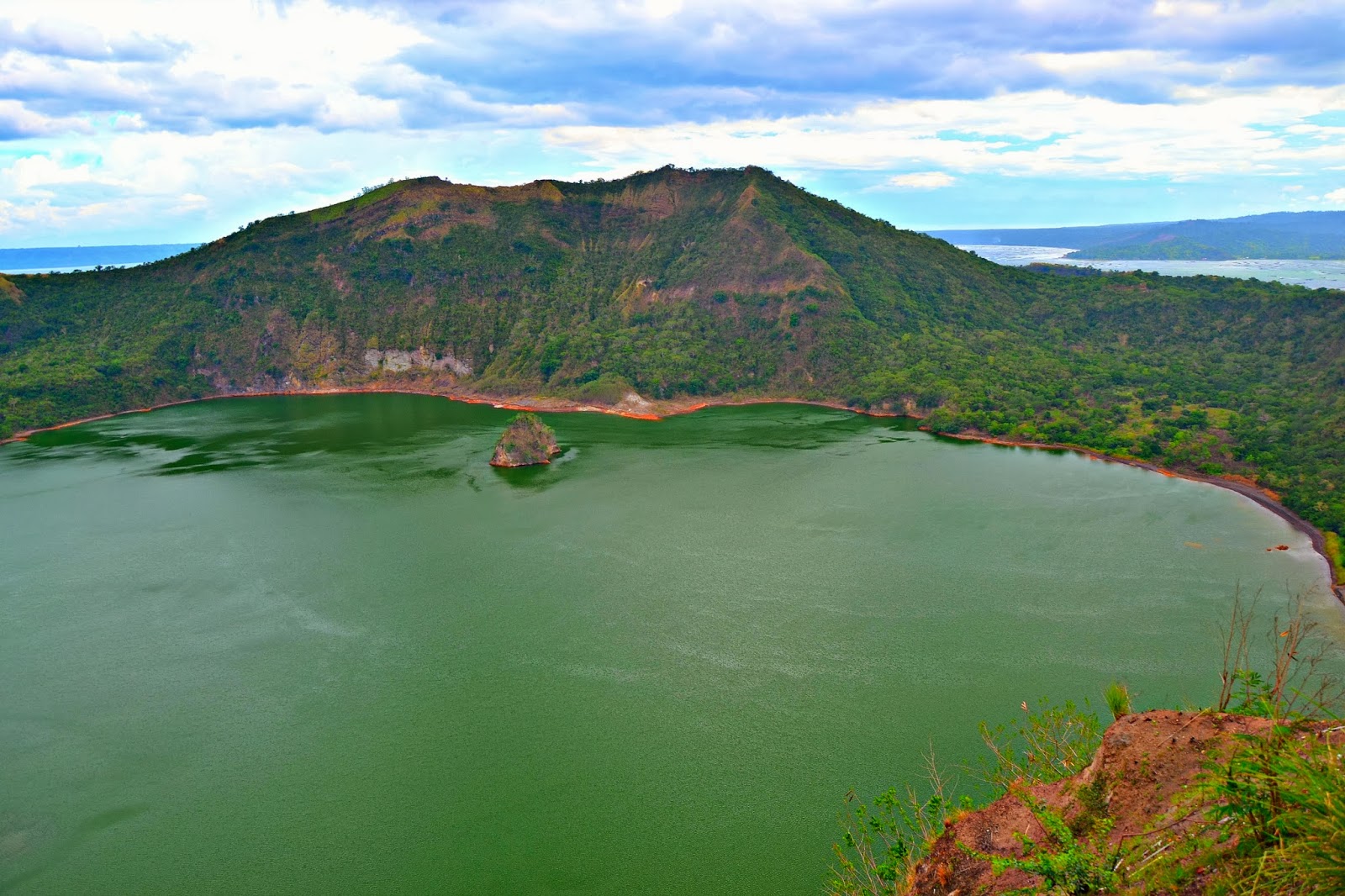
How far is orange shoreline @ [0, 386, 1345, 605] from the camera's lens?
6431 cm

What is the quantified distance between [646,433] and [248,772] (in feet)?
224

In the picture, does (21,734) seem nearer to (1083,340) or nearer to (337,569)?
(337,569)

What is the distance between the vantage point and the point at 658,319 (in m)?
134

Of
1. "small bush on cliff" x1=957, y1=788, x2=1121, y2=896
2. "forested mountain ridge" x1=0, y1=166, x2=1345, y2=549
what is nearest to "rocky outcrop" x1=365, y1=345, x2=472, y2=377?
"forested mountain ridge" x1=0, y1=166, x2=1345, y2=549

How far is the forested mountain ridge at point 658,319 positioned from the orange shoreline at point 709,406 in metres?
1.48

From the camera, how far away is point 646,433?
98625mm

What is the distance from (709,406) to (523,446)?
129ft

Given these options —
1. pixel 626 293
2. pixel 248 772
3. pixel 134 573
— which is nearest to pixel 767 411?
pixel 626 293

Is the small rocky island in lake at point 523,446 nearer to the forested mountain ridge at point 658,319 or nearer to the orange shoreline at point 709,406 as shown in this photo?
the orange shoreline at point 709,406

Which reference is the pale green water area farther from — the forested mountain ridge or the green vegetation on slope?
the forested mountain ridge

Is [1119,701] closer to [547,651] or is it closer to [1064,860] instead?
[1064,860]

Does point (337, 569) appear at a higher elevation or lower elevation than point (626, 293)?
lower

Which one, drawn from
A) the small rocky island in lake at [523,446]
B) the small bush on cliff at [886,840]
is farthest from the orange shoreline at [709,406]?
the small bush on cliff at [886,840]

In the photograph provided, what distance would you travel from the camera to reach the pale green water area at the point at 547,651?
30406 mm
